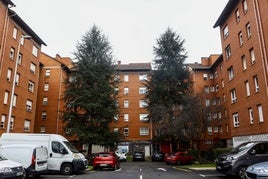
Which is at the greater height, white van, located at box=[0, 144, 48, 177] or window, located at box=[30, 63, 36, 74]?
window, located at box=[30, 63, 36, 74]

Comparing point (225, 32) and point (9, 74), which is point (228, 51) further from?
point (9, 74)

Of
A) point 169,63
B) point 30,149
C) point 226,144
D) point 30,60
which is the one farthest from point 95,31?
point 226,144

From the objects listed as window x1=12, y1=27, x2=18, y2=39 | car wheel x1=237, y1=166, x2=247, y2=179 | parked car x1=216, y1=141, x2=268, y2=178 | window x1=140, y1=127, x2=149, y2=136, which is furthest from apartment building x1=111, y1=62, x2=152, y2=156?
car wheel x1=237, y1=166, x2=247, y2=179

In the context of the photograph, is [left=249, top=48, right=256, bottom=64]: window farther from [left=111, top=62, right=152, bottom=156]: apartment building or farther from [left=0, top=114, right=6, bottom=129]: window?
[left=111, top=62, right=152, bottom=156]: apartment building

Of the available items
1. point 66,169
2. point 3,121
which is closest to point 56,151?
point 66,169

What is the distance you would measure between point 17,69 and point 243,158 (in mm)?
27844

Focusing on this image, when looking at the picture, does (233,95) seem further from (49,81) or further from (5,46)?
(49,81)

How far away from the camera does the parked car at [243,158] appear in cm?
1358

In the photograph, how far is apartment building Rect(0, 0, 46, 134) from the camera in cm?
2952

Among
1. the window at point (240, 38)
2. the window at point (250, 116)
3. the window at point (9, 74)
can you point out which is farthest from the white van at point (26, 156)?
the window at point (240, 38)

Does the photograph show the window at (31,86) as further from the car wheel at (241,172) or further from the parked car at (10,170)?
the car wheel at (241,172)

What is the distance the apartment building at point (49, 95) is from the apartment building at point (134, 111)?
12189mm

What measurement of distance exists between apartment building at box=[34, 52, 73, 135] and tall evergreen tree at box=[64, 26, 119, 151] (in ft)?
47.0

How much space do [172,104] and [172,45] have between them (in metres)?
9.77
